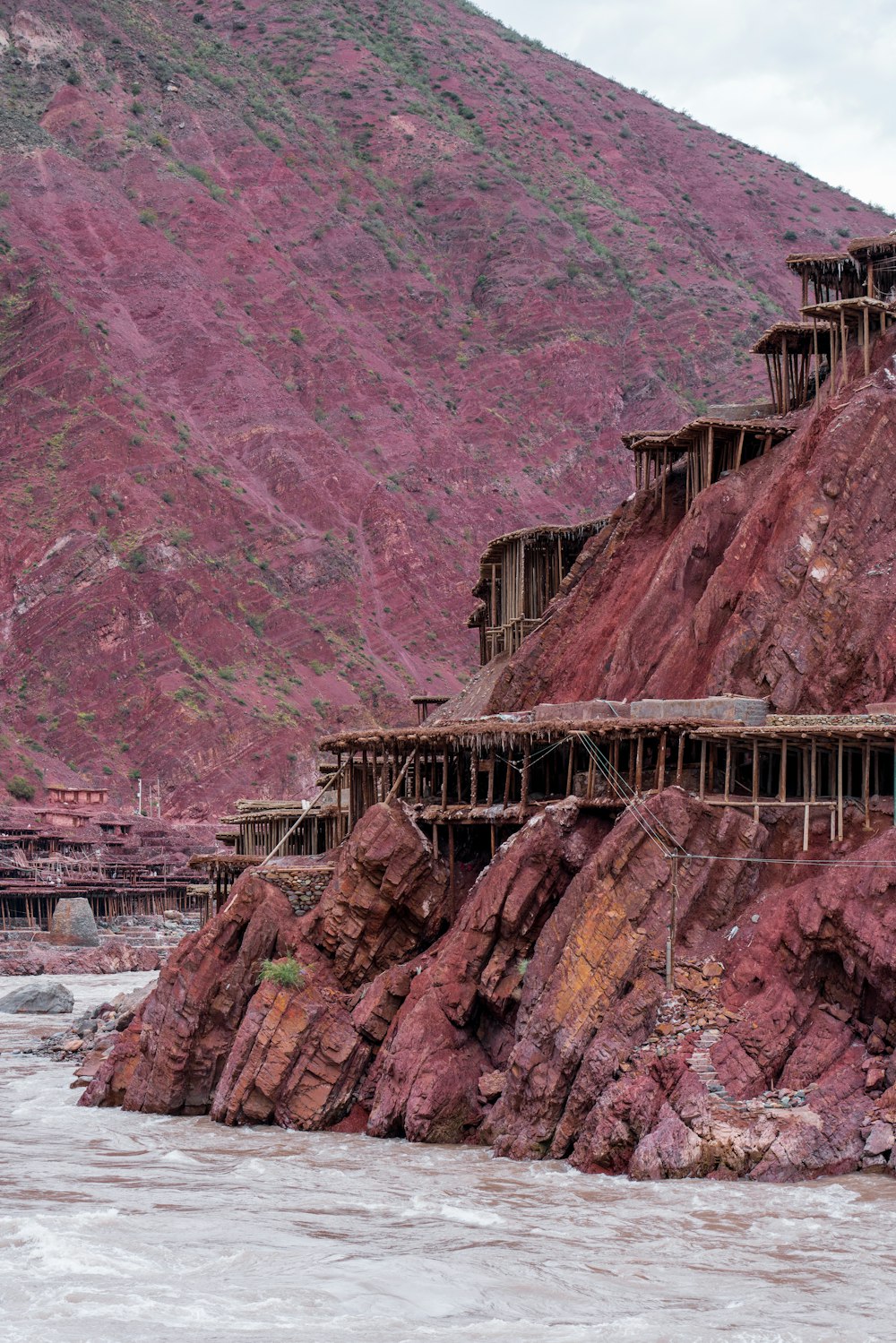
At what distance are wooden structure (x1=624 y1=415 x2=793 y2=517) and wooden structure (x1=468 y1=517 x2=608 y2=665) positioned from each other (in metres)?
5.29

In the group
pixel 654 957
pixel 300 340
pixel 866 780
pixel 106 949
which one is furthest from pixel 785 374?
pixel 300 340

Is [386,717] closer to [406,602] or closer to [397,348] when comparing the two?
[406,602]

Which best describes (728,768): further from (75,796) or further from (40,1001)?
(75,796)

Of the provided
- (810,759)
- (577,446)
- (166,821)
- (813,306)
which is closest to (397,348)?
(577,446)

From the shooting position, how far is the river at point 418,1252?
17.8 m

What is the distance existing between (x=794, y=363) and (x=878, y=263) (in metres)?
2.87

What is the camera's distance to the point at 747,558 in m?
34.3

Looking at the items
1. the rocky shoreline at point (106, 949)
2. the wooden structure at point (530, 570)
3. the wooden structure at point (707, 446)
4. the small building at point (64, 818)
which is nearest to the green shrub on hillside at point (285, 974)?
the wooden structure at point (707, 446)

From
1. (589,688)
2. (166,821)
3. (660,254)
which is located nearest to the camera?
(589,688)

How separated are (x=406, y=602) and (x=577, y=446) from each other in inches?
841

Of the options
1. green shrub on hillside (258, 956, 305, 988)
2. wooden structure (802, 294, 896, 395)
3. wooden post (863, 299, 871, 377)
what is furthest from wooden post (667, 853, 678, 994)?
wooden post (863, 299, 871, 377)

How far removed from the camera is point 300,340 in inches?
4606

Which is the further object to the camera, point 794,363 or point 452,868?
point 794,363

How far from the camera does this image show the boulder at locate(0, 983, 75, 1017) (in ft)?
166
